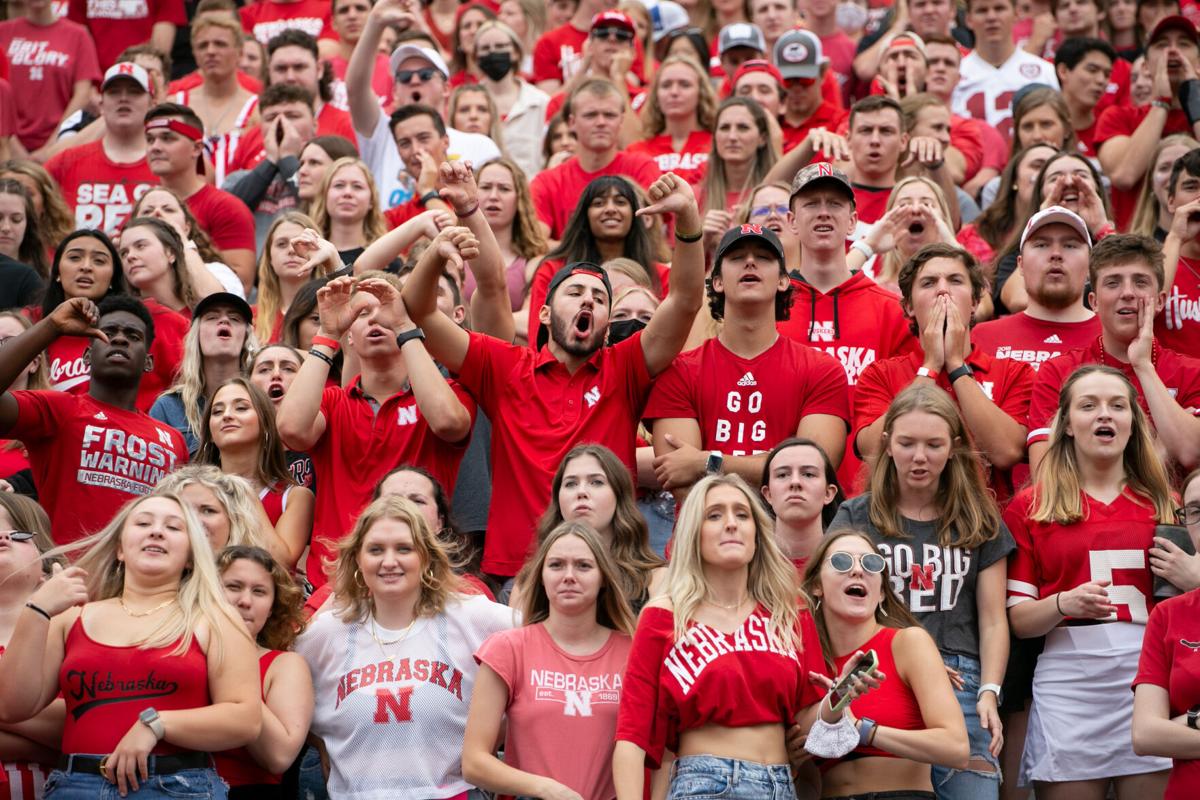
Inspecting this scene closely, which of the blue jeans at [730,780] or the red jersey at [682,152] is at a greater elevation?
the red jersey at [682,152]

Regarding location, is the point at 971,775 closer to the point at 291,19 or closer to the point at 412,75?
the point at 412,75

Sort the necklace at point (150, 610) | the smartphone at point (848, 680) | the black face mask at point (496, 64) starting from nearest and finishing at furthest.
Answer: the smartphone at point (848, 680)
the necklace at point (150, 610)
the black face mask at point (496, 64)

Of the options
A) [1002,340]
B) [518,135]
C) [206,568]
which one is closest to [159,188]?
[518,135]

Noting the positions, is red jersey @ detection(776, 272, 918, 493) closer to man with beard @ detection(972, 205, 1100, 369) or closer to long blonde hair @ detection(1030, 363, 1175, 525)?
man with beard @ detection(972, 205, 1100, 369)

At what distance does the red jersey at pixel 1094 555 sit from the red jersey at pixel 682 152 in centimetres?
545

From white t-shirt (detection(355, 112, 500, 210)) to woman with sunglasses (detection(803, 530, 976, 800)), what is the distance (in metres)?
5.89

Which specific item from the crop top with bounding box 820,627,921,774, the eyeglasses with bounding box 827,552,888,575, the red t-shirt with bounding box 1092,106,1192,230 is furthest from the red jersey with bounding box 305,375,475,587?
the red t-shirt with bounding box 1092,106,1192,230

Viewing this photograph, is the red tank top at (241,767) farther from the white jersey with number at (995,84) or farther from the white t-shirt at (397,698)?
the white jersey with number at (995,84)

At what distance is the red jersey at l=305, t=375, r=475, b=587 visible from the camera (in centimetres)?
810

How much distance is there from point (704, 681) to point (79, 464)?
11.6 ft

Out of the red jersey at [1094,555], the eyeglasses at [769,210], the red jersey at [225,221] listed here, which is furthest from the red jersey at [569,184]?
the red jersey at [1094,555]

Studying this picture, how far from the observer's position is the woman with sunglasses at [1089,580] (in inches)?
271

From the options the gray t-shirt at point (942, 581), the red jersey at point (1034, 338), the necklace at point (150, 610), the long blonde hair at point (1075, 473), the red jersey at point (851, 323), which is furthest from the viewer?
the red jersey at point (851, 323)

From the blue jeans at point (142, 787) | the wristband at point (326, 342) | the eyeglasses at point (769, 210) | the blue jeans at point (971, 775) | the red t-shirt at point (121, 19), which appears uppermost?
the red t-shirt at point (121, 19)
